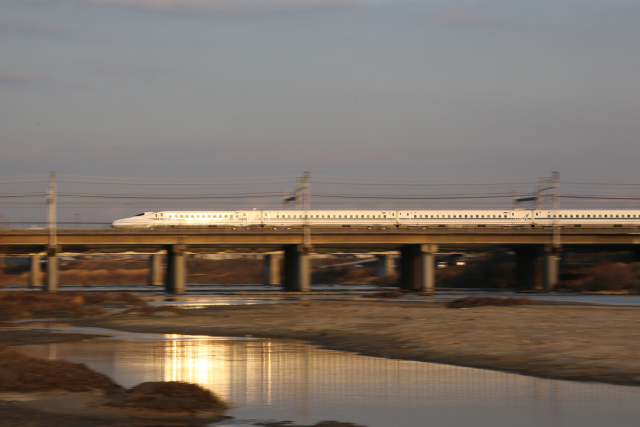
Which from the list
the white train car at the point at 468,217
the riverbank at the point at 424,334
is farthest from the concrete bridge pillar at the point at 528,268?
the riverbank at the point at 424,334

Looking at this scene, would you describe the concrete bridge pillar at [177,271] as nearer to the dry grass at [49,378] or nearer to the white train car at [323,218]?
the white train car at [323,218]

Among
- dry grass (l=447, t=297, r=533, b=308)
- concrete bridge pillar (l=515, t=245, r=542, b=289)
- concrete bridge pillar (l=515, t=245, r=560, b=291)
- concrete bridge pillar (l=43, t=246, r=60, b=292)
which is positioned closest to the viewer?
dry grass (l=447, t=297, r=533, b=308)

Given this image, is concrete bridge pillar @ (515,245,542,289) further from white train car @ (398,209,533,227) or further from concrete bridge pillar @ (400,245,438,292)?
concrete bridge pillar @ (400,245,438,292)

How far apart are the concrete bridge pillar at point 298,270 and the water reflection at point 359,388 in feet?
224

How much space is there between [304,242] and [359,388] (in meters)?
76.8

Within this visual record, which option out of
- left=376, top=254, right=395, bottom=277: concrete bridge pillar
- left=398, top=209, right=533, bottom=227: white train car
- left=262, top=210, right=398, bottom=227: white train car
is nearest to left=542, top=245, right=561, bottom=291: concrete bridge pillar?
left=398, top=209, right=533, bottom=227: white train car

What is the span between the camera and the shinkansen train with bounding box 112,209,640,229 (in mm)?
115312

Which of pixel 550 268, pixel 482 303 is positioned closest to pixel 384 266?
pixel 550 268

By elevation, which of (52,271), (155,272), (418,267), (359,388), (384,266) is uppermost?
(384,266)

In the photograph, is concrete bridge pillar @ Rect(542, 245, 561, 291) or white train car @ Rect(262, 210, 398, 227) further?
white train car @ Rect(262, 210, 398, 227)

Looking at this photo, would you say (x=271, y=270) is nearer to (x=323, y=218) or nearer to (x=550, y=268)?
(x=323, y=218)

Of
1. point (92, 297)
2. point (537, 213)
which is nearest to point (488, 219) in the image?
point (537, 213)

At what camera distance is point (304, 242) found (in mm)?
94875

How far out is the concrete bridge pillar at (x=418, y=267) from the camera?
9838 cm
